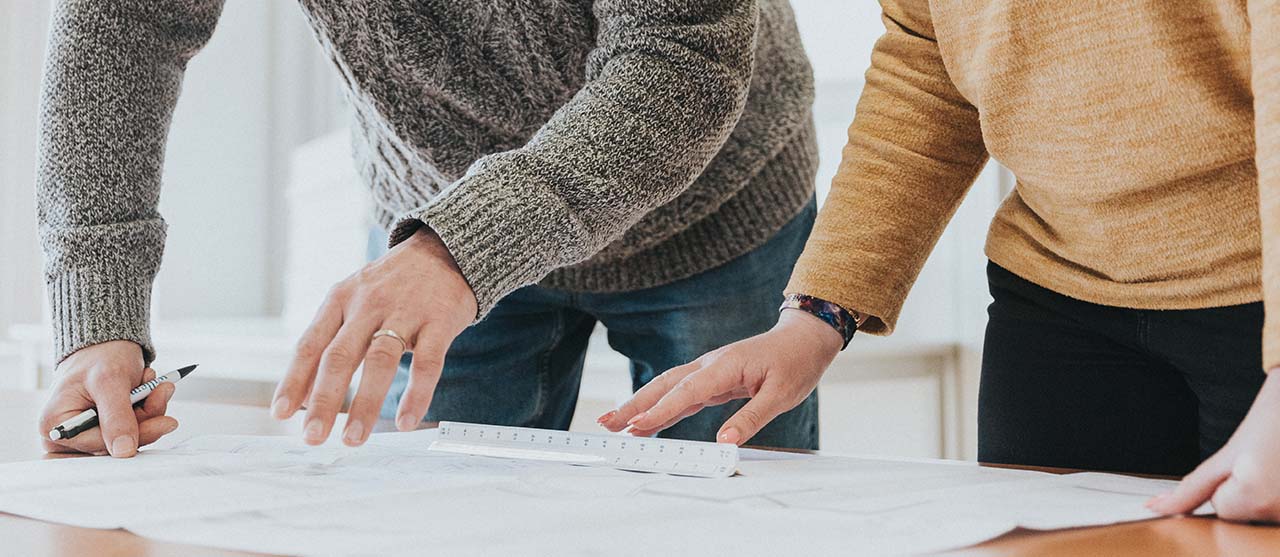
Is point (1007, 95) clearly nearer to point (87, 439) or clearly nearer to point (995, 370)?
point (995, 370)

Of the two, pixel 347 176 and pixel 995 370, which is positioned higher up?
pixel 347 176

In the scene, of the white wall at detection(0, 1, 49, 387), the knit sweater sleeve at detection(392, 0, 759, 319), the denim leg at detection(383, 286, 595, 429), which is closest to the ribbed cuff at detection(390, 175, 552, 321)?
the knit sweater sleeve at detection(392, 0, 759, 319)

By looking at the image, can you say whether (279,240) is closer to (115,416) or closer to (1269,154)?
(115,416)

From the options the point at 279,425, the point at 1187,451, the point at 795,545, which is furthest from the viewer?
the point at 279,425

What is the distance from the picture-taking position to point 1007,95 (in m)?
0.72

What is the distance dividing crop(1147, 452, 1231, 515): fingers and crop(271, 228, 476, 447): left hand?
0.37 meters

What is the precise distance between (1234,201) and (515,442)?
469mm

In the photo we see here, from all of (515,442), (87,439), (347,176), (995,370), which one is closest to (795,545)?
(515,442)

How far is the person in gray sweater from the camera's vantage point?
65 centimetres

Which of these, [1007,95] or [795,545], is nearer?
[795,545]

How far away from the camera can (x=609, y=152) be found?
0.72 meters

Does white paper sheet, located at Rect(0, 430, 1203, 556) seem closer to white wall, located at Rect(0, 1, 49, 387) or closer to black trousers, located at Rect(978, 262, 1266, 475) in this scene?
black trousers, located at Rect(978, 262, 1266, 475)

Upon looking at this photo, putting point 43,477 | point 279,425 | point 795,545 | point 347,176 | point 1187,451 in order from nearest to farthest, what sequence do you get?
point 795,545 < point 43,477 < point 1187,451 < point 279,425 < point 347,176

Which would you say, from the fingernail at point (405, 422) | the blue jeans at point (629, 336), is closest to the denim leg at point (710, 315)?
the blue jeans at point (629, 336)
